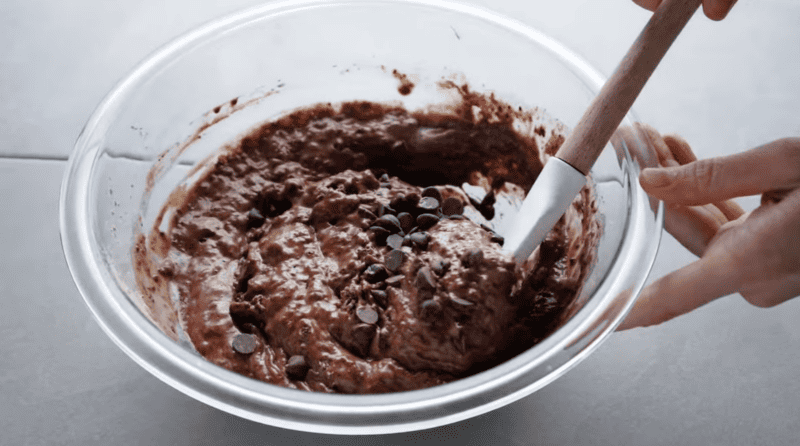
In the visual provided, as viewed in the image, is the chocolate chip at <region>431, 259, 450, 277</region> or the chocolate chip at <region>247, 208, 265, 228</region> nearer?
the chocolate chip at <region>431, 259, 450, 277</region>

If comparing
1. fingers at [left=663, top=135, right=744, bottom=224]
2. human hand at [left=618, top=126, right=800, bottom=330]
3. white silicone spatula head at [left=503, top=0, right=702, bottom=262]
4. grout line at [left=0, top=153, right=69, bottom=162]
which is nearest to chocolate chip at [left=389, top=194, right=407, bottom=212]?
white silicone spatula head at [left=503, top=0, right=702, bottom=262]

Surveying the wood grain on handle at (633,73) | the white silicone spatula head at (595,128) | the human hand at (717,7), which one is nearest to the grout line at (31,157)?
the white silicone spatula head at (595,128)

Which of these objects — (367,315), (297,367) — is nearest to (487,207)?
(367,315)

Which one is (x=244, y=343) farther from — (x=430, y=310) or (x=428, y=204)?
(x=428, y=204)

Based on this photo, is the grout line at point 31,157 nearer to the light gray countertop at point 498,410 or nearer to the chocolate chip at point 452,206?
the light gray countertop at point 498,410

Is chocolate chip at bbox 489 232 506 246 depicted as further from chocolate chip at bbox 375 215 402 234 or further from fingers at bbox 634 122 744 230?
fingers at bbox 634 122 744 230

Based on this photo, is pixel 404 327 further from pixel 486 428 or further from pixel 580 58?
pixel 580 58
